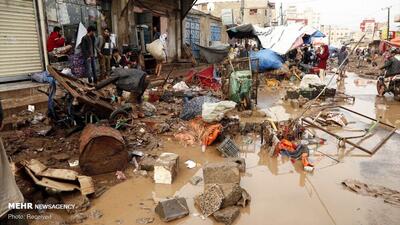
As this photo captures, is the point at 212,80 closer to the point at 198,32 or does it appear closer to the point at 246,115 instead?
the point at 246,115

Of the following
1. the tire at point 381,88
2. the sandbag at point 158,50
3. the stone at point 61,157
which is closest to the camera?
the stone at point 61,157

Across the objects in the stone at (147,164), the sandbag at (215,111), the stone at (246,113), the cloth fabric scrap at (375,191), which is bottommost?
the cloth fabric scrap at (375,191)

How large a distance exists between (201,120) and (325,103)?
215 inches

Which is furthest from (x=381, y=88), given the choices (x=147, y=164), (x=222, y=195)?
(x=222, y=195)

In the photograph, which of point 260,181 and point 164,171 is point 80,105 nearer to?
point 164,171

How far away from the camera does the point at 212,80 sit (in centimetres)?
1292

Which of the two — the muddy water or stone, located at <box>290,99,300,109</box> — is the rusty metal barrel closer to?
the muddy water

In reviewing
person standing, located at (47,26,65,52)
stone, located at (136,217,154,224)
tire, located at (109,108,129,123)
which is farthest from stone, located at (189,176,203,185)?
person standing, located at (47,26,65,52)

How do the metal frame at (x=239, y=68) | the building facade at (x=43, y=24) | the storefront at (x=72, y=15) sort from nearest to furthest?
the building facade at (x=43, y=24)
the metal frame at (x=239, y=68)
the storefront at (x=72, y=15)

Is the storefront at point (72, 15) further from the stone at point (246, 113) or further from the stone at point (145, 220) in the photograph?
the stone at point (145, 220)

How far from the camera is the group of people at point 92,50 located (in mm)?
9750

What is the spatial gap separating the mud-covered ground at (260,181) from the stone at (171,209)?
0.07 metres

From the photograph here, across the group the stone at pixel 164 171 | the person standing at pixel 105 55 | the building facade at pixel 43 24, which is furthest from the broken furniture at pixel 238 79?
the building facade at pixel 43 24

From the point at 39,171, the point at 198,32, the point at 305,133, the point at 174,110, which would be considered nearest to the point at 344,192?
the point at 305,133
